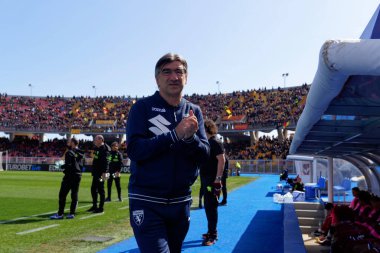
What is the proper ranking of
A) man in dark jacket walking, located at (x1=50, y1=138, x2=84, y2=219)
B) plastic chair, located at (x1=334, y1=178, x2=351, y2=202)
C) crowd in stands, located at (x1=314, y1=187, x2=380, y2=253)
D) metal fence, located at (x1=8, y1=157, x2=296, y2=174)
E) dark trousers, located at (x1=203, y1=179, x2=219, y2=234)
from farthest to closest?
metal fence, located at (x1=8, y1=157, x2=296, y2=174)
plastic chair, located at (x1=334, y1=178, x2=351, y2=202)
man in dark jacket walking, located at (x1=50, y1=138, x2=84, y2=219)
dark trousers, located at (x1=203, y1=179, x2=219, y2=234)
crowd in stands, located at (x1=314, y1=187, x2=380, y2=253)

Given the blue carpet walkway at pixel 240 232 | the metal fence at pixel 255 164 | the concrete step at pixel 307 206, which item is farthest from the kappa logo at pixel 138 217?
the metal fence at pixel 255 164

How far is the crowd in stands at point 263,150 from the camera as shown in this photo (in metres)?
48.4

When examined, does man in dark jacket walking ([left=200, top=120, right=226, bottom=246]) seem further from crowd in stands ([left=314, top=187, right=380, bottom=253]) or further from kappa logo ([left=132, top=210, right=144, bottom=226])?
kappa logo ([left=132, top=210, right=144, bottom=226])

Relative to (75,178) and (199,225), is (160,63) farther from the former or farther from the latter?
(75,178)

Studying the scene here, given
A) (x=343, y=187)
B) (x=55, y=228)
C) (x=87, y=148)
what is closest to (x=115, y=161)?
(x=55, y=228)

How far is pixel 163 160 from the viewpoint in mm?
2674

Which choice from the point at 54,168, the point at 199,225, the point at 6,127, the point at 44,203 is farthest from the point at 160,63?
the point at 6,127

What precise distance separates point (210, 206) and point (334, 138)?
7.81 feet

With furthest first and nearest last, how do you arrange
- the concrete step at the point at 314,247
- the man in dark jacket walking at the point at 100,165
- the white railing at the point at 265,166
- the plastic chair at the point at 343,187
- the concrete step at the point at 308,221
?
the white railing at the point at 265,166 → the man in dark jacket walking at the point at 100,165 → the concrete step at the point at 308,221 → the plastic chair at the point at 343,187 → the concrete step at the point at 314,247

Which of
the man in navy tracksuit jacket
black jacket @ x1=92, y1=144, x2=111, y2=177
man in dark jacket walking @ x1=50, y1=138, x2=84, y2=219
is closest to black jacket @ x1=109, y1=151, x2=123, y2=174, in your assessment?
black jacket @ x1=92, y1=144, x2=111, y2=177

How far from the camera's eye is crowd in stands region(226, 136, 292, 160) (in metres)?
48.4

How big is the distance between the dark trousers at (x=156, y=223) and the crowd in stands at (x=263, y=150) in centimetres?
4402

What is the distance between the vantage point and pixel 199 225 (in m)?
9.26

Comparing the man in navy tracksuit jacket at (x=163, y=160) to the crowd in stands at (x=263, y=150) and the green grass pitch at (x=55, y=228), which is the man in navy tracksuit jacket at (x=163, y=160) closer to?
the green grass pitch at (x=55, y=228)
